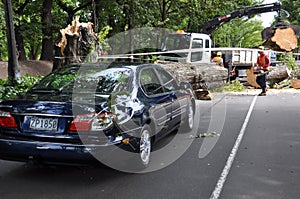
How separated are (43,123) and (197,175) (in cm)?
204

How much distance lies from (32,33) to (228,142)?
1794 centimetres

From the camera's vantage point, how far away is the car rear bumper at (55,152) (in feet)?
12.8

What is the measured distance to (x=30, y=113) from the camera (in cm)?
405

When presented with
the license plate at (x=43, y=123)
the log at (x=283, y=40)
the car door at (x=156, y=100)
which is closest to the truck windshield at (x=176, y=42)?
the log at (x=283, y=40)

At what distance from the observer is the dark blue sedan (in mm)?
3936

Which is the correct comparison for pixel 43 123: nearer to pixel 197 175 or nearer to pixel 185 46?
pixel 197 175

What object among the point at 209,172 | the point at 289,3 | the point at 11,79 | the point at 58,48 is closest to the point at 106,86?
the point at 209,172

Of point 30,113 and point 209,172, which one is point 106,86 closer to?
point 30,113

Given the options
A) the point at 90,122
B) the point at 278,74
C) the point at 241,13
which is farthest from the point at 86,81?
the point at 241,13

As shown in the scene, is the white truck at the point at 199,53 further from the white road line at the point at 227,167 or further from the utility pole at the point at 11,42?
the white road line at the point at 227,167

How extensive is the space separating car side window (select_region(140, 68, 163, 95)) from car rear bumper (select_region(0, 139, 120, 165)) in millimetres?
1436

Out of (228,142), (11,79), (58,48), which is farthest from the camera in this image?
(58,48)

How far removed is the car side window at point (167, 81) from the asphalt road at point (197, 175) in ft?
3.24

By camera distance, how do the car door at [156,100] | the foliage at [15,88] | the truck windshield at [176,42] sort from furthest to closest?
1. the truck windshield at [176,42]
2. the foliage at [15,88]
3. the car door at [156,100]
